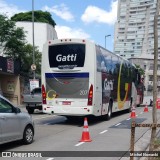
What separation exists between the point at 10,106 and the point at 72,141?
254 cm

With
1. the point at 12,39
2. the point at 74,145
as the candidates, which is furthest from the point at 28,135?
the point at 12,39

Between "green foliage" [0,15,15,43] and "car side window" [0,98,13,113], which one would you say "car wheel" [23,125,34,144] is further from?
"green foliage" [0,15,15,43]

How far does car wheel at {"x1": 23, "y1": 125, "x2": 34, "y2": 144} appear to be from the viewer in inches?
433

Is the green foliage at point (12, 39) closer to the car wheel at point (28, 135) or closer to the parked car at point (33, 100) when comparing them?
the parked car at point (33, 100)

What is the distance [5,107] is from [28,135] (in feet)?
4.73

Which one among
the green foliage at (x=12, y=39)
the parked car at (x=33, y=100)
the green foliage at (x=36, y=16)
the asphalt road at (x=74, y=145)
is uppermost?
the green foliage at (x=36, y=16)

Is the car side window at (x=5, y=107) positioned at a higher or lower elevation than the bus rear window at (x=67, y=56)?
lower

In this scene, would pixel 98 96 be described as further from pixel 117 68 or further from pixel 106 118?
pixel 117 68

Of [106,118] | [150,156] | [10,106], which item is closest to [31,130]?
[10,106]

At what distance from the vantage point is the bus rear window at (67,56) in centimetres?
1677

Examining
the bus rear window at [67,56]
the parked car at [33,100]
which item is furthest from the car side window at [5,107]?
the parked car at [33,100]

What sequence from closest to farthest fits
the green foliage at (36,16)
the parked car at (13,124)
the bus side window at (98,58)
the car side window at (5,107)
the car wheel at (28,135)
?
the parked car at (13,124), the car side window at (5,107), the car wheel at (28,135), the bus side window at (98,58), the green foliage at (36,16)

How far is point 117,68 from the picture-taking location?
21.3m

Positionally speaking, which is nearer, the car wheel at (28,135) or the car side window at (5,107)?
the car side window at (5,107)
